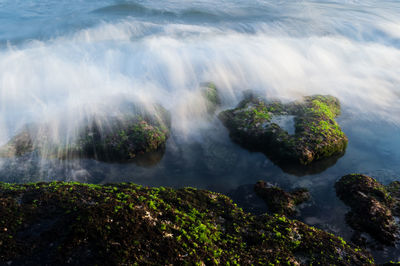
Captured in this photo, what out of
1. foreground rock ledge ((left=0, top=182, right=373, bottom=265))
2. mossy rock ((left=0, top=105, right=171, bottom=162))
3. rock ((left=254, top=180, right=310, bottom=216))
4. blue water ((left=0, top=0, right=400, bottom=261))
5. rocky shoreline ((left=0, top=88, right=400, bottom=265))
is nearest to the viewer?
foreground rock ledge ((left=0, top=182, right=373, bottom=265))

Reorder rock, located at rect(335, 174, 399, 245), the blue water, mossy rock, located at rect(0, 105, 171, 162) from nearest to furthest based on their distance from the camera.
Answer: rock, located at rect(335, 174, 399, 245) < the blue water < mossy rock, located at rect(0, 105, 171, 162)

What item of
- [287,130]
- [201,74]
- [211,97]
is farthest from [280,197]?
Answer: [201,74]

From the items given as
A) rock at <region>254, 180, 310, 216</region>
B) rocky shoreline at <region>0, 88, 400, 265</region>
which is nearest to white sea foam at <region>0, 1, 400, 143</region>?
rocky shoreline at <region>0, 88, 400, 265</region>

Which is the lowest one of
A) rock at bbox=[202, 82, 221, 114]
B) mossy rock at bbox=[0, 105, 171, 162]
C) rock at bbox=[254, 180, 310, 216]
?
rock at bbox=[254, 180, 310, 216]

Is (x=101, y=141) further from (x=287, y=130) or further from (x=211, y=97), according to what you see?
(x=287, y=130)

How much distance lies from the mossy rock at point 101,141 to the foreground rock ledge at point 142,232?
4.19 m

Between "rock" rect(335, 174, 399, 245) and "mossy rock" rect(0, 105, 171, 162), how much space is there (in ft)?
26.6

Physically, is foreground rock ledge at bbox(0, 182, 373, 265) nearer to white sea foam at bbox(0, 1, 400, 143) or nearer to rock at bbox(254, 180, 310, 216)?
rock at bbox(254, 180, 310, 216)

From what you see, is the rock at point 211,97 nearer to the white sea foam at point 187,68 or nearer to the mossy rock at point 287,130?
the white sea foam at point 187,68

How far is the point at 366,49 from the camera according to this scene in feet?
88.3

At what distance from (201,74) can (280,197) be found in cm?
1255

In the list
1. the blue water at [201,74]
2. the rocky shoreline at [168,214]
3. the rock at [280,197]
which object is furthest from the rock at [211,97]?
the rock at [280,197]

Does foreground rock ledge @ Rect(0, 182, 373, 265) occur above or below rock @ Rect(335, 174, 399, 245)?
above

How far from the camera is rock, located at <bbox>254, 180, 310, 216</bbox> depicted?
9.88 metres
